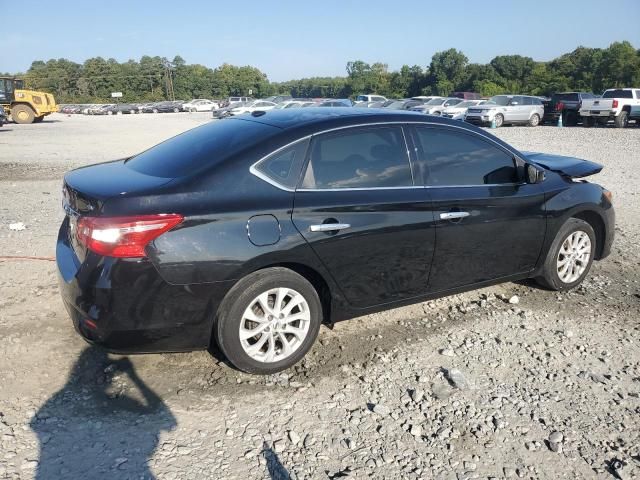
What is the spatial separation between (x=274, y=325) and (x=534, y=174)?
97.2 inches

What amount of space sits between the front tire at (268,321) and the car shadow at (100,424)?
0.57 metres

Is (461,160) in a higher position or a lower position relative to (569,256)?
higher

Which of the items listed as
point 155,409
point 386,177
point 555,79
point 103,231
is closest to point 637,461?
point 386,177

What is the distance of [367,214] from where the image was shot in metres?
3.44

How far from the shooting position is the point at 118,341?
2.96m

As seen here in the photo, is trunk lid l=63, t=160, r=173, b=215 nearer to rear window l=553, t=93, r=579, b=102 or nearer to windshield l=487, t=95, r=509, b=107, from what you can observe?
windshield l=487, t=95, r=509, b=107

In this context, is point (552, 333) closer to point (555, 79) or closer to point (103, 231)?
point (103, 231)

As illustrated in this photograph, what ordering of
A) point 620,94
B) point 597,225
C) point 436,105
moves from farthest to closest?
1. point 436,105
2. point 620,94
3. point 597,225

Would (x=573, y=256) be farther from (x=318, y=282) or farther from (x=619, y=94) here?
(x=619, y=94)

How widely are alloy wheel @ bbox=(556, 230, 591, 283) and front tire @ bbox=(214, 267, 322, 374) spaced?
2.45 meters

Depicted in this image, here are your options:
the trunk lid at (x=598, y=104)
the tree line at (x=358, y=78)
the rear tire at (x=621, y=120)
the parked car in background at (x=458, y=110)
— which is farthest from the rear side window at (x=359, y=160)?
the tree line at (x=358, y=78)

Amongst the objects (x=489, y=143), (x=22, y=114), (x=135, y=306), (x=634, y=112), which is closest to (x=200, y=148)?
(x=135, y=306)

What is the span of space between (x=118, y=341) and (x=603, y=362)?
125 inches

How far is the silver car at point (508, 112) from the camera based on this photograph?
26312 mm
